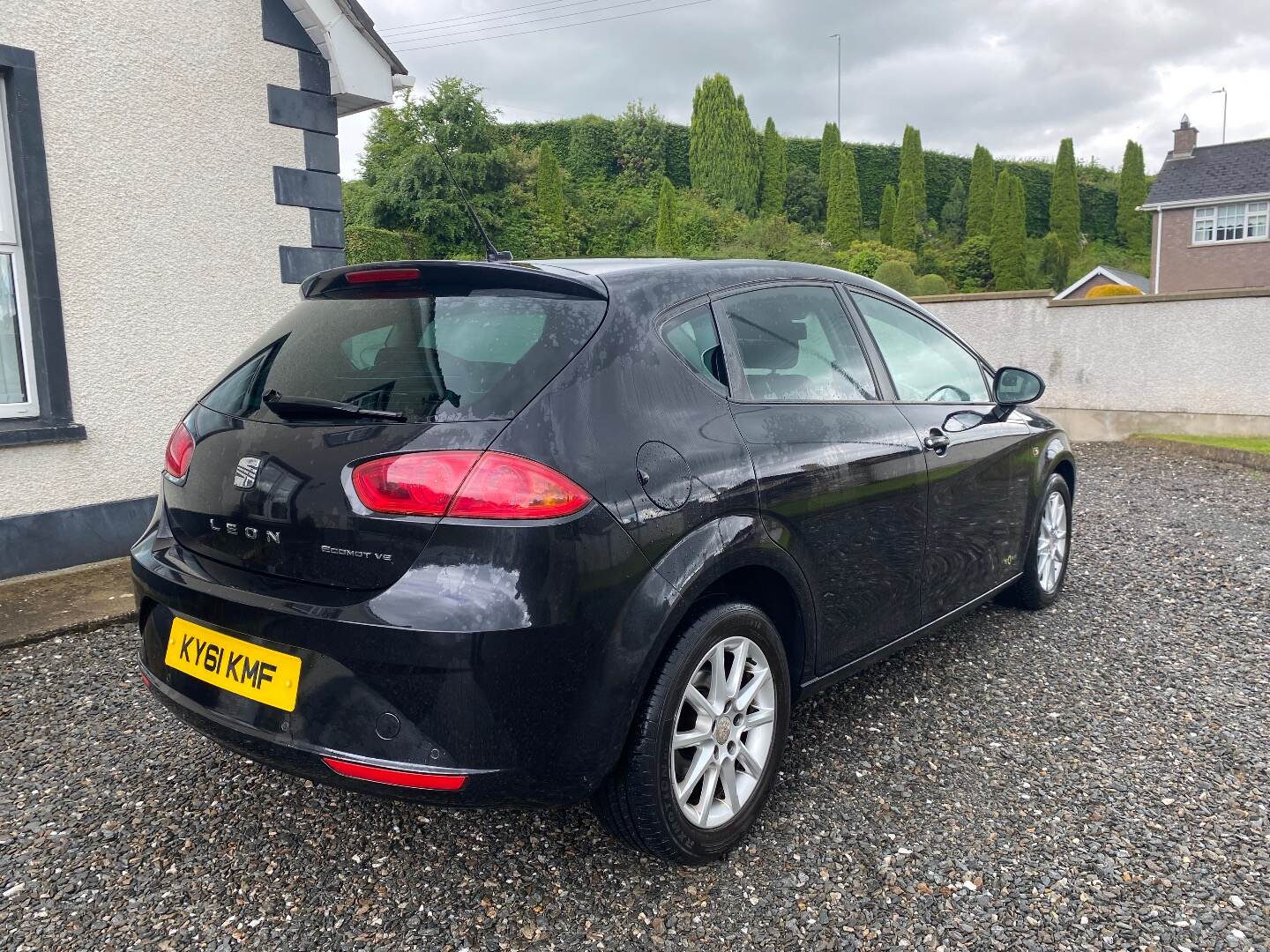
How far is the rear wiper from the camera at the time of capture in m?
2.16

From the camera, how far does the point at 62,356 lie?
17.0ft

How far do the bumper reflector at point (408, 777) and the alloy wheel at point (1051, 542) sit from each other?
3.31m

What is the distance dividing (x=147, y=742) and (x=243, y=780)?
0.55m

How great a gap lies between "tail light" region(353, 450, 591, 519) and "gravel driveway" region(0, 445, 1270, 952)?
1024 millimetres

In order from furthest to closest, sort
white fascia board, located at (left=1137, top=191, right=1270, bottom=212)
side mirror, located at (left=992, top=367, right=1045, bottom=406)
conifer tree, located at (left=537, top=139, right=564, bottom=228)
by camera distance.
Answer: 1. conifer tree, located at (left=537, top=139, right=564, bottom=228)
2. white fascia board, located at (left=1137, top=191, right=1270, bottom=212)
3. side mirror, located at (left=992, top=367, right=1045, bottom=406)

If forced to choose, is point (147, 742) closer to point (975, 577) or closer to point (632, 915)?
point (632, 915)

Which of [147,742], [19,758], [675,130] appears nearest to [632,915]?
[147,742]

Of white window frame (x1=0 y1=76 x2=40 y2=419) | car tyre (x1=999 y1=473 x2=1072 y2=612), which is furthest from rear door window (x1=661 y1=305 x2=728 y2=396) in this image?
white window frame (x1=0 y1=76 x2=40 y2=419)

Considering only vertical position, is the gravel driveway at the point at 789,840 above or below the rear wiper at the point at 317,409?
below

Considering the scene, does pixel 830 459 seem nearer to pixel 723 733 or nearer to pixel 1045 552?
pixel 723 733

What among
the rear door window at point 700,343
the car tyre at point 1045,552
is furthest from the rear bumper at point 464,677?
the car tyre at point 1045,552

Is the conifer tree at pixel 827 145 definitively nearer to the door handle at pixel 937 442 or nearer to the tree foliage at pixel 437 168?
the tree foliage at pixel 437 168

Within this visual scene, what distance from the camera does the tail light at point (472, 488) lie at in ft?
6.54

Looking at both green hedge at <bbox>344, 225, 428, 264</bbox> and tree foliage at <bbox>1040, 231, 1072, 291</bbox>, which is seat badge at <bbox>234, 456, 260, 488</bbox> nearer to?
green hedge at <bbox>344, 225, 428, 264</bbox>
